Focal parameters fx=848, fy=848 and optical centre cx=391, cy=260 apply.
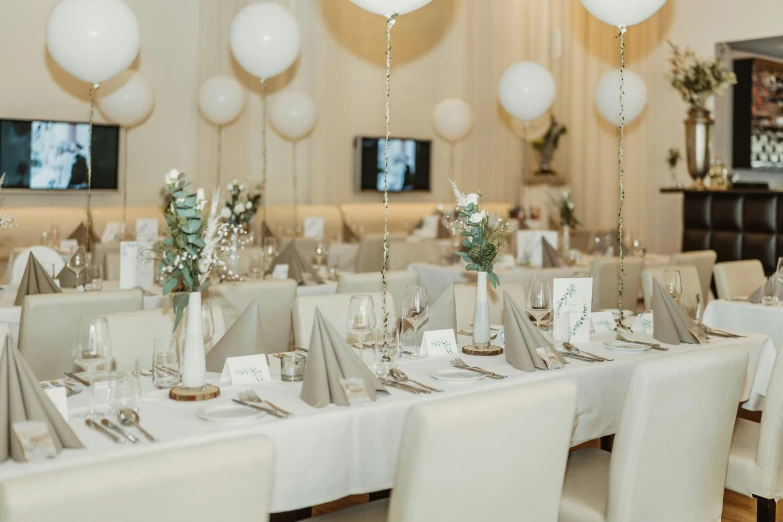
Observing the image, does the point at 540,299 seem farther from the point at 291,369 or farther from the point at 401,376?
the point at 291,369

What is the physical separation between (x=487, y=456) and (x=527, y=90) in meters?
5.62

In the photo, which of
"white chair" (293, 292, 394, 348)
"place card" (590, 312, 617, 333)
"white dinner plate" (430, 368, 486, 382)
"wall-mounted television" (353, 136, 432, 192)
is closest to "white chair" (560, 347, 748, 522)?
"white dinner plate" (430, 368, 486, 382)

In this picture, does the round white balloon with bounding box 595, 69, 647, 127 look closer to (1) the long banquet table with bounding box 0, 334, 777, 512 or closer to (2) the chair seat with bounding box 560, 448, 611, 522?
(2) the chair seat with bounding box 560, 448, 611, 522

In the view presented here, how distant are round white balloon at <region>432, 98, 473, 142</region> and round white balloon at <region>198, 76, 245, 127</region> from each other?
2.32 m

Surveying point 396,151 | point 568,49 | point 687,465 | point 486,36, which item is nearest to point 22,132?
point 396,151

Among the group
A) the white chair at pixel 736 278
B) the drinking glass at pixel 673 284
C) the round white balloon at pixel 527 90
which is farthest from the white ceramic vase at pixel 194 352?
the round white balloon at pixel 527 90

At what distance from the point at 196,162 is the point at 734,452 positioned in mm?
7422

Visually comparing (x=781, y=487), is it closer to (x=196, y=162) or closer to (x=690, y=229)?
(x=690, y=229)

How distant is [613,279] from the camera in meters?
5.46

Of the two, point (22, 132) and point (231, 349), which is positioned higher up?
point (22, 132)

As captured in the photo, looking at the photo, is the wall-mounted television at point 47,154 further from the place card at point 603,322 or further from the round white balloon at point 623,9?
the place card at point 603,322

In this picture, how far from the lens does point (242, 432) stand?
77.7 inches

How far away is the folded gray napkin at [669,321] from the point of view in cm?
315

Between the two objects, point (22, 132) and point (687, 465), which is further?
point (22, 132)
